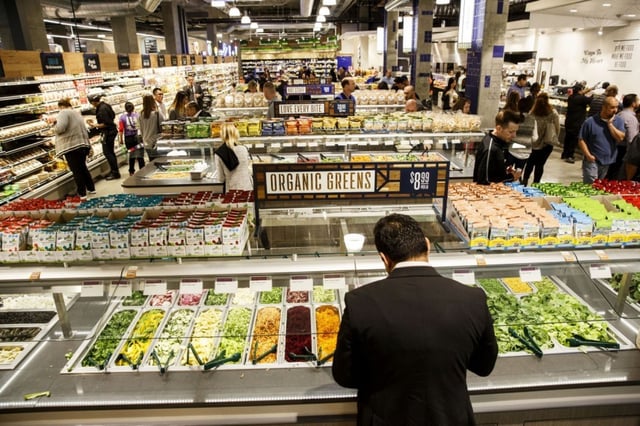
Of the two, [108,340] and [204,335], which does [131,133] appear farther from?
[204,335]

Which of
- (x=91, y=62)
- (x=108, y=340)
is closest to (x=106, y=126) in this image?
(x=91, y=62)

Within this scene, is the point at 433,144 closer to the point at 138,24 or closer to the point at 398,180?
the point at 398,180

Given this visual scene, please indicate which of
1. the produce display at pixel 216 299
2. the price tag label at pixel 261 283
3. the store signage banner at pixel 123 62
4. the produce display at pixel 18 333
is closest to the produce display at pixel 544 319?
the price tag label at pixel 261 283

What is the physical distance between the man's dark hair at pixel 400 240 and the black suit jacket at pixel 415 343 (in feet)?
0.21

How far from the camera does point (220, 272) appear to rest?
252 cm

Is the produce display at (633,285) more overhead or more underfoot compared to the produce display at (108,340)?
more overhead

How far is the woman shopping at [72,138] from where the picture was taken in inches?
328

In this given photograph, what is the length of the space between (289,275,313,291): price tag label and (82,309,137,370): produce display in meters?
1.30

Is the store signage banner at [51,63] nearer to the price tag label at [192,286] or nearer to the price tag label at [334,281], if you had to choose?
the price tag label at [192,286]

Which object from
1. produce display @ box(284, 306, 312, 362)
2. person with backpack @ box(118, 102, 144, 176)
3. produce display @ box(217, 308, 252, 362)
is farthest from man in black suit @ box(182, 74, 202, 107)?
produce display @ box(284, 306, 312, 362)

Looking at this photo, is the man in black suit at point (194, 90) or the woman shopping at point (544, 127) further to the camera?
the man in black suit at point (194, 90)

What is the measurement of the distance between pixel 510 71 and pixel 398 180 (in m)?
22.1

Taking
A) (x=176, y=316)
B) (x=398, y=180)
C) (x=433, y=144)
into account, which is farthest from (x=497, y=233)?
(x=433, y=144)

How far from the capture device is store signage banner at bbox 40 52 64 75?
7950mm
